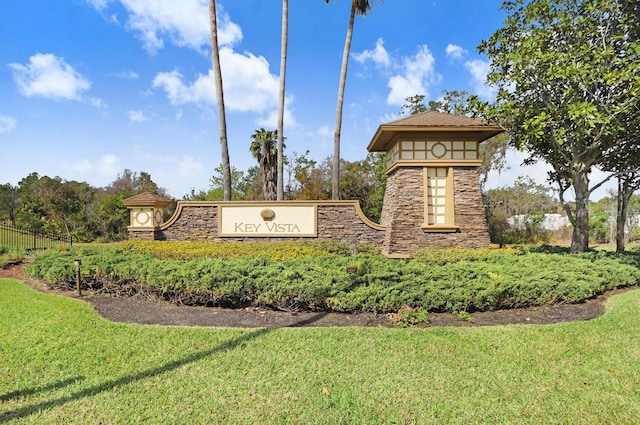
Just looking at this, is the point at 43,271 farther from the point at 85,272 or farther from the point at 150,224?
the point at 150,224

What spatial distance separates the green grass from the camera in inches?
106

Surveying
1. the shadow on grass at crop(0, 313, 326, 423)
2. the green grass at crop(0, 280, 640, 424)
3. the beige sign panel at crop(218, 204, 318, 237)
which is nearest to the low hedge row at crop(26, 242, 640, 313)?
the green grass at crop(0, 280, 640, 424)

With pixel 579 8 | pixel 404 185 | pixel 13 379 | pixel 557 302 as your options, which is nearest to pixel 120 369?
pixel 13 379

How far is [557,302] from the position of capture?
5.70 meters

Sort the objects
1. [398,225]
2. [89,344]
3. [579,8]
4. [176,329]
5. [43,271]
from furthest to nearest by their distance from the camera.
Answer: [398,225] < [579,8] < [43,271] < [176,329] < [89,344]

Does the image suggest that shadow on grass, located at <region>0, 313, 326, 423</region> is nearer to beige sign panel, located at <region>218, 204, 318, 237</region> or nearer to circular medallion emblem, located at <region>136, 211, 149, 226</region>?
beige sign panel, located at <region>218, 204, 318, 237</region>

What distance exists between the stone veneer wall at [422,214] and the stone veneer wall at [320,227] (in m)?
0.72

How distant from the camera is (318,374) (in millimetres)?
3279

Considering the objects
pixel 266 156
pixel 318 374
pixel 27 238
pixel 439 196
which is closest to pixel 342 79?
pixel 266 156

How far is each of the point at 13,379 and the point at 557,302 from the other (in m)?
7.35

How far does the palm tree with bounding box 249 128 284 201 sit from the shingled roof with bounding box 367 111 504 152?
6.96 metres

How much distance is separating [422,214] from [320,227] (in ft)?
10.2

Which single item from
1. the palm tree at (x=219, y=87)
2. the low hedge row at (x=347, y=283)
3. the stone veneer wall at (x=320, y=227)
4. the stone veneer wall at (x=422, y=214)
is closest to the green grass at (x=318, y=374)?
the low hedge row at (x=347, y=283)

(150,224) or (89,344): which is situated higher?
(150,224)
